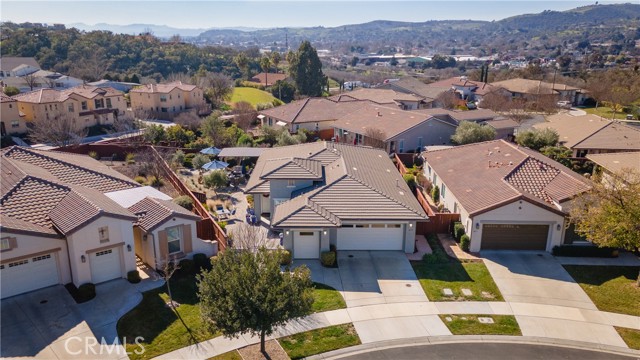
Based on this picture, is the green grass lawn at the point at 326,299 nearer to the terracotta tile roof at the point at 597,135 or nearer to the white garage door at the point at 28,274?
the white garage door at the point at 28,274

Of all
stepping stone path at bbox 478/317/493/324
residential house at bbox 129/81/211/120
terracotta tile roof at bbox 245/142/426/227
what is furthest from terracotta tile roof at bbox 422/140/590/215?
residential house at bbox 129/81/211/120

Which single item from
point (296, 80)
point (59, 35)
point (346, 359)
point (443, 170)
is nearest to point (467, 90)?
point (296, 80)

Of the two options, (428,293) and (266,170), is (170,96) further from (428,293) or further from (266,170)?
(428,293)

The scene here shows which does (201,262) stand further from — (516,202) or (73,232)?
(516,202)

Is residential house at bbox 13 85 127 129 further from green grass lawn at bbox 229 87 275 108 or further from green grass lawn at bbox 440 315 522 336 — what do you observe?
green grass lawn at bbox 440 315 522 336

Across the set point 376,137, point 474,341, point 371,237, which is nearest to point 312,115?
point 376,137

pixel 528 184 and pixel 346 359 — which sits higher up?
pixel 528 184

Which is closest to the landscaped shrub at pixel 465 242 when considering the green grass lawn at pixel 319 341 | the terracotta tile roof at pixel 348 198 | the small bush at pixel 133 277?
the terracotta tile roof at pixel 348 198
